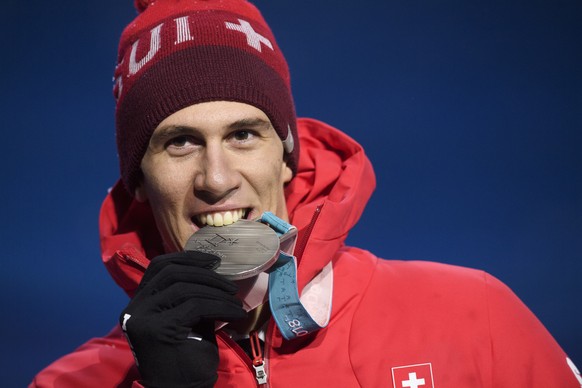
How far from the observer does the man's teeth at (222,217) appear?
153 cm

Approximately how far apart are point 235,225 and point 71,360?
634mm

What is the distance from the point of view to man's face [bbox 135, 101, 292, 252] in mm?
1525

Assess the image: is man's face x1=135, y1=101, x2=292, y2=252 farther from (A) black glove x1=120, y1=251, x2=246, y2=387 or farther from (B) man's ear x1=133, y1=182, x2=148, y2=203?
(A) black glove x1=120, y1=251, x2=246, y2=387

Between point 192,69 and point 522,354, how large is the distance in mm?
926

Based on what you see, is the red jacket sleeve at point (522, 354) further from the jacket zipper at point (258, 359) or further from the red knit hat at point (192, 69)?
the red knit hat at point (192, 69)

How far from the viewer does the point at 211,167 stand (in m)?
1.50

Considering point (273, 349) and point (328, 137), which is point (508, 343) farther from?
point (328, 137)

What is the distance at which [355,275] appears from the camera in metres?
1.60

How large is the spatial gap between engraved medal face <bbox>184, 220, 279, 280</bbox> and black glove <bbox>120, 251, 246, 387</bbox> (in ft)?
0.14

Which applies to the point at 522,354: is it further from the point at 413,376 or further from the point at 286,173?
the point at 286,173

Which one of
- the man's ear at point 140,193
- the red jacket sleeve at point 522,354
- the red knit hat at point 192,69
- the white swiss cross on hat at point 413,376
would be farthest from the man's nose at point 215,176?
the red jacket sleeve at point 522,354

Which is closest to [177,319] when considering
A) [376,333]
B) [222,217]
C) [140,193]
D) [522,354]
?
[222,217]

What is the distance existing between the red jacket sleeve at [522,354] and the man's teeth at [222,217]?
22.6 inches

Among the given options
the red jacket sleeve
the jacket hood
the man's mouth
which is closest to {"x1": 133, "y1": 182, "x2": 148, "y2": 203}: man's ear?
the jacket hood
